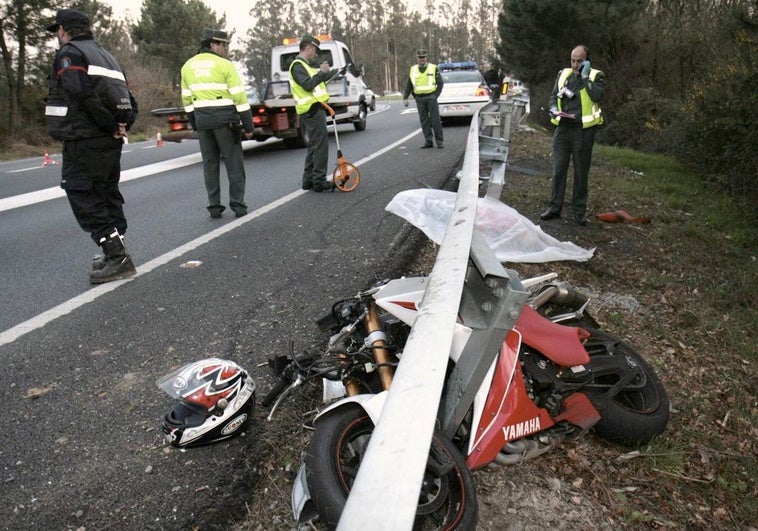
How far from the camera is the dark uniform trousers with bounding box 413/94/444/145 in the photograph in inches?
464

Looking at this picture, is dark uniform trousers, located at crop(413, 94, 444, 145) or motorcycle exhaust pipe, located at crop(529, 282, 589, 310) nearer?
motorcycle exhaust pipe, located at crop(529, 282, 589, 310)

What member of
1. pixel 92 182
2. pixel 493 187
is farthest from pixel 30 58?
pixel 493 187

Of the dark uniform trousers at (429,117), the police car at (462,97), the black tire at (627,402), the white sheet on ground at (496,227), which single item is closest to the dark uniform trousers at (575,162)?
the white sheet on ground at (496,227)

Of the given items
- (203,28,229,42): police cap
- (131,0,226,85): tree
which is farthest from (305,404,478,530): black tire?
(131,0,226,85): tree

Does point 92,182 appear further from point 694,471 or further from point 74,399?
point 694,471

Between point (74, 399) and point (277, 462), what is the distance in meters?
1.14

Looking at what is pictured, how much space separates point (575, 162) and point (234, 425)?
5160 mm

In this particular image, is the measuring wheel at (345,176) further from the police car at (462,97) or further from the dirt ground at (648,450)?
the police car at (462,97)

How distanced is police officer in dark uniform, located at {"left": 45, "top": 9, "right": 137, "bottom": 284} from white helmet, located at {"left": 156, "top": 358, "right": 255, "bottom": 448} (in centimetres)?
246

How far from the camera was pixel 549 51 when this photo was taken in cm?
2477

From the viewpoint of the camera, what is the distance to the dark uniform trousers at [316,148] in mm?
7656

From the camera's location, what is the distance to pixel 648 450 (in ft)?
8.48

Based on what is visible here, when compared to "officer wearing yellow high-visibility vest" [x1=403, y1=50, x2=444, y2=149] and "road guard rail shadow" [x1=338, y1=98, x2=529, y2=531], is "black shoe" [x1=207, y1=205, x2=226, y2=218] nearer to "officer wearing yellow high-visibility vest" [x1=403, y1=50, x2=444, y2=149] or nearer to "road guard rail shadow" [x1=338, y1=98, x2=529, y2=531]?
"road guard rail shadow" [x1=338, y1=98, x2=529, y2=531]

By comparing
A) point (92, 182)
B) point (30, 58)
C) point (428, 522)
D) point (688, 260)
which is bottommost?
point (688, 260)
